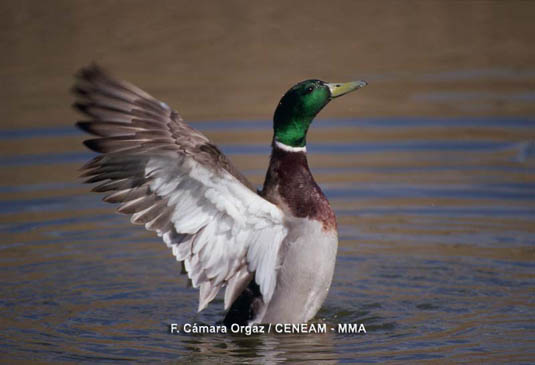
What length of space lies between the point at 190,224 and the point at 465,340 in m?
1.90

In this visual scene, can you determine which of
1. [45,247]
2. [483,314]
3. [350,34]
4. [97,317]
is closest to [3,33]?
[350,34]

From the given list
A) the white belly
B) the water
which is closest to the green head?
the white belly

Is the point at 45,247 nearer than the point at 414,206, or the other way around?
the point at 45,247

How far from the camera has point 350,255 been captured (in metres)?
9.60

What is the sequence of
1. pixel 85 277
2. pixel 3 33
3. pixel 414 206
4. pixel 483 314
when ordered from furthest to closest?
pixel 3 33 → pixel 414 206 → pixel 85 277 → pixel 483 314

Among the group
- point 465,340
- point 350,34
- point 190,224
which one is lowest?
point 465,340

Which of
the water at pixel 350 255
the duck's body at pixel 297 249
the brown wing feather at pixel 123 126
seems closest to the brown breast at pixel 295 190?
the duck's body at pixel 297 249

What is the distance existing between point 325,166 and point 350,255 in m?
2.24

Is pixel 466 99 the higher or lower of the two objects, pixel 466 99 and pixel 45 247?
the higher

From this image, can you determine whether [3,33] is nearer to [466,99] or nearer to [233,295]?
[466,99]

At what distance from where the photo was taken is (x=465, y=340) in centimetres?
750

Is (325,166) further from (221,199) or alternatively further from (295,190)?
(221,199)

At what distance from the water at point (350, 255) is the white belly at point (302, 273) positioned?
18cm

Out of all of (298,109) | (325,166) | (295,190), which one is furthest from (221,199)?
(325,166)
